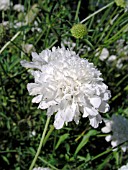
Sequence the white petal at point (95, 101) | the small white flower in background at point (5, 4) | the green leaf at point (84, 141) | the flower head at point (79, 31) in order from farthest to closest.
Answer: the small white flower in background at point (5, 4) → the green leaf at point (84, 141) → the flower head at point (79, 31) → the white petal at point (95, 101)

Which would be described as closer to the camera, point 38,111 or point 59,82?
point 59,82

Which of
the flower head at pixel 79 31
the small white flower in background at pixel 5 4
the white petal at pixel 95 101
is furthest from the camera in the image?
the small white flower in background at pixel 5 4

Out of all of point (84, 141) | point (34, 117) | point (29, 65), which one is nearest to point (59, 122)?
point (29, 65)

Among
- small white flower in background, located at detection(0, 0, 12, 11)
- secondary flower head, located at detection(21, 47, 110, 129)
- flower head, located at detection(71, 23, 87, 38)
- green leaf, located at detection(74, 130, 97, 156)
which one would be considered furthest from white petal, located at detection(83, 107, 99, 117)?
small white flower in background, located at detection(0, 0, 12, 11)

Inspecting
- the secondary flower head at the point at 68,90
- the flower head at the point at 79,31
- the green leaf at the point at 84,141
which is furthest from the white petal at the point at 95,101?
the green leaf at the point at 84,141

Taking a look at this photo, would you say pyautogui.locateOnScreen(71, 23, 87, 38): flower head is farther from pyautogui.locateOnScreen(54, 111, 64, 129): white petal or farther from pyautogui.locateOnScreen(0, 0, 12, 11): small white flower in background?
pyautogui.locateOnScreen(0, 0, 12, 11): small white flower in background

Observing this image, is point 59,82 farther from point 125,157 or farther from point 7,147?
point 125,157

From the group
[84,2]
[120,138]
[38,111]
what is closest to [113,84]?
[38,111]

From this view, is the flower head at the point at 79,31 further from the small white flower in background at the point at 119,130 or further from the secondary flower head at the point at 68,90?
the small white flower in background at the point at 119,130
